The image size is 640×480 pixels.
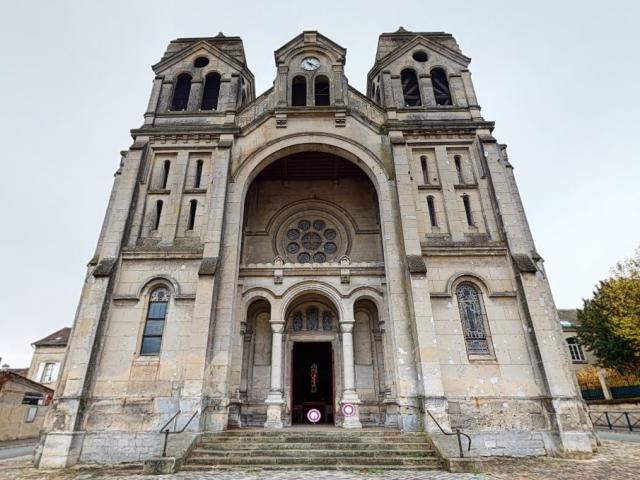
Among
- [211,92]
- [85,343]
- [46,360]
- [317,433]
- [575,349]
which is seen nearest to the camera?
[317,433]

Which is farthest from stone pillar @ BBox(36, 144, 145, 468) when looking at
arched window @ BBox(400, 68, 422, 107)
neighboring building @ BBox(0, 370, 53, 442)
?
neighboring building @ BBox(0, 370, 53, 442)

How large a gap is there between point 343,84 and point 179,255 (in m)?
10.6

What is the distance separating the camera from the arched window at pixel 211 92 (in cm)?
1767

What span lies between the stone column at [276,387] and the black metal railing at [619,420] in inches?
565

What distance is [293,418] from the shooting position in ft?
48.1

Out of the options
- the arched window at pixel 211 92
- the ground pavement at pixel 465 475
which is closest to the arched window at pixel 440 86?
the arched window at pixel 211 92

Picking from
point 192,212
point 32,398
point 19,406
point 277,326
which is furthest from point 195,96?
point 32,398

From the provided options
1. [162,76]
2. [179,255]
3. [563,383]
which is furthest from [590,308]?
[162,76]

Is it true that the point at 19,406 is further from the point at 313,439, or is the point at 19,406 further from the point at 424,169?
the point at 424,169

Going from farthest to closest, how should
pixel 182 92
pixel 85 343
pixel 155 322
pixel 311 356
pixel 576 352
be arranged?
pixel 576 352 → pixel 182 92 → pixel 311 356 → pixel 155 322 → pixel 85 343

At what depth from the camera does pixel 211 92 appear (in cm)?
1816

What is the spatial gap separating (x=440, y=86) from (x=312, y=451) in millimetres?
16584

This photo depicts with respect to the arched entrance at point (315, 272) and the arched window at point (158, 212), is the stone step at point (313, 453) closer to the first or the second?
the arched entrance at point (315, 272)

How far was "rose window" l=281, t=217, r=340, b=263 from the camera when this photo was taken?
1700cm
